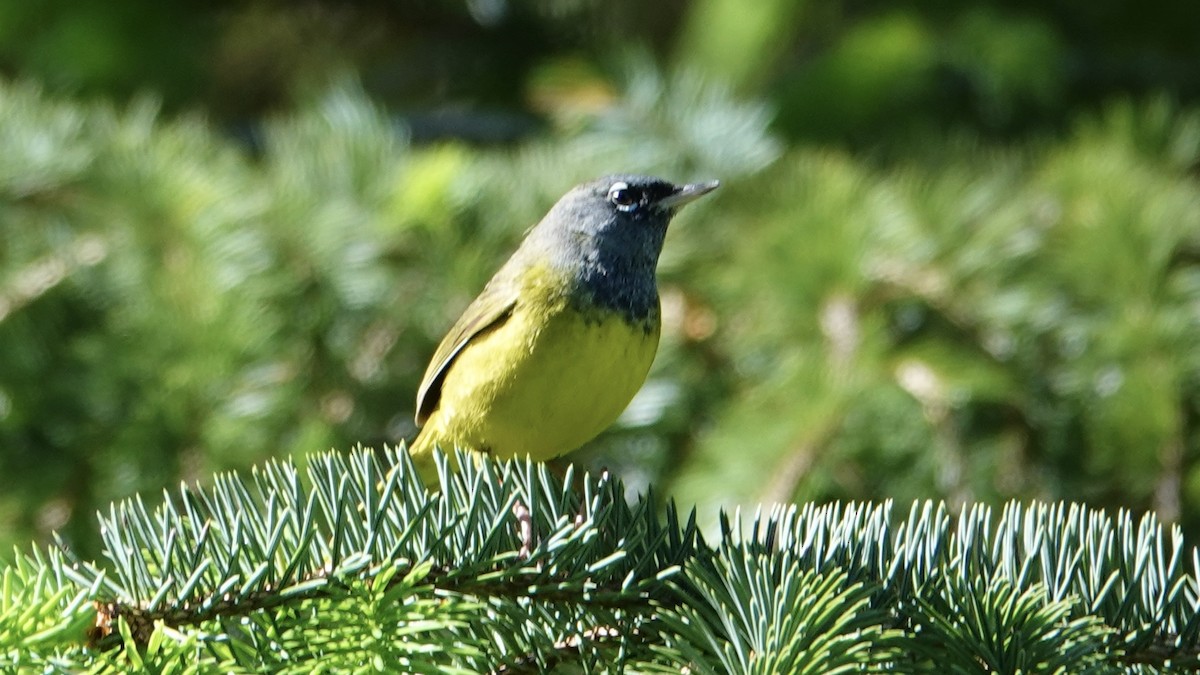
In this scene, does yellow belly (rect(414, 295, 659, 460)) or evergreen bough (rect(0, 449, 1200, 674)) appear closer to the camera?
evergreen bough (rect(0, 449, 1200, 674))

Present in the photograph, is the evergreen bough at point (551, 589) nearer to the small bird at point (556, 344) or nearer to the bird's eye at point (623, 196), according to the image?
the small bird at point (556, 344)

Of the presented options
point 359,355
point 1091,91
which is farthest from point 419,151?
point 1091,91

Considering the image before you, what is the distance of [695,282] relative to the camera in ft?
14.3

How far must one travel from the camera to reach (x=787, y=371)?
3781mm

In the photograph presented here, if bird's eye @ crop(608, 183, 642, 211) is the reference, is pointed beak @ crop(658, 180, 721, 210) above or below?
below

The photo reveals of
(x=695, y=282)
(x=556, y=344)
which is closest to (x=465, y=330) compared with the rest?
(x=556, y=344)

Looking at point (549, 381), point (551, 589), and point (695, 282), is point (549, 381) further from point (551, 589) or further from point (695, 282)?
point (695, 282)

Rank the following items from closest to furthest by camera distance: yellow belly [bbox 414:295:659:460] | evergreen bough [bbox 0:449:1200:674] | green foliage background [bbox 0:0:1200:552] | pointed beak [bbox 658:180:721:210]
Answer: evergreen bough [bbox 0:449:1200:674] < yellow belly [bbox 414:295:659:460] < pointed beak [bbox 658:180:721:210] < green foliage background [bbox 0:0:1200:552]

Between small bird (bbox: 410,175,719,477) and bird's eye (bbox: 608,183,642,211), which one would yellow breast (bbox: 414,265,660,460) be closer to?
small bird (bbox: 410,175,719,477)

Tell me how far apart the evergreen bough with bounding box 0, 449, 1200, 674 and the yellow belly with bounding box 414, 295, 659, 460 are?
0.93 m

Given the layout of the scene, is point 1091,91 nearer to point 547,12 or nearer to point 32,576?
point 547,12

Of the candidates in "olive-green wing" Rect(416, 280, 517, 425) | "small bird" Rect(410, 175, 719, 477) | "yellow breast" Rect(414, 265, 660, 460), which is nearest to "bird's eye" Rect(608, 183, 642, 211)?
"small bird" Rect(410, 175, 719, 477)

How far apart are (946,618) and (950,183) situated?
123 inches

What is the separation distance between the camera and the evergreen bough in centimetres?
162
